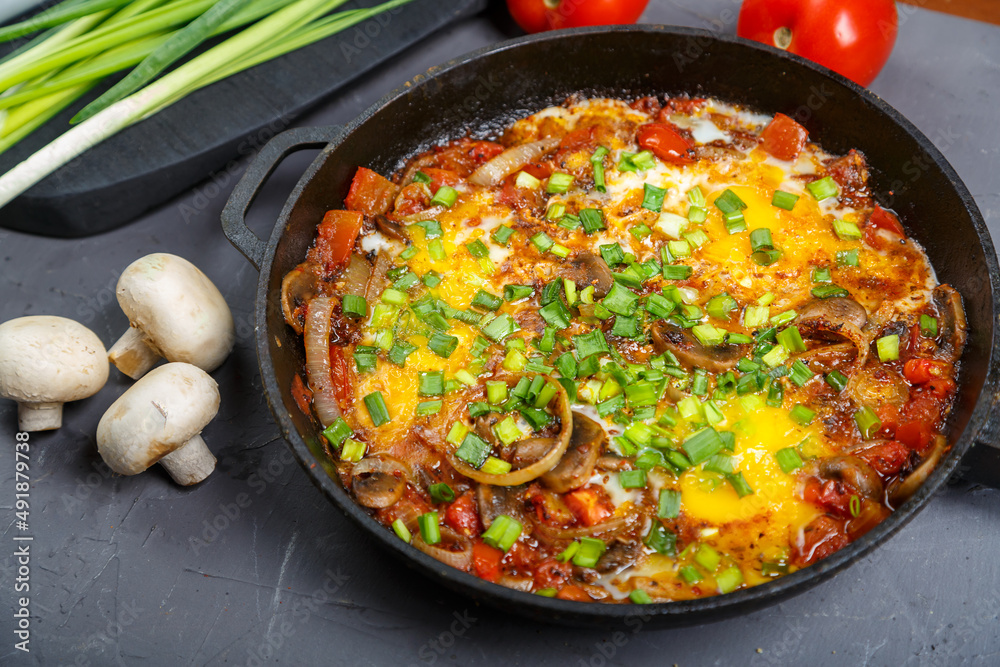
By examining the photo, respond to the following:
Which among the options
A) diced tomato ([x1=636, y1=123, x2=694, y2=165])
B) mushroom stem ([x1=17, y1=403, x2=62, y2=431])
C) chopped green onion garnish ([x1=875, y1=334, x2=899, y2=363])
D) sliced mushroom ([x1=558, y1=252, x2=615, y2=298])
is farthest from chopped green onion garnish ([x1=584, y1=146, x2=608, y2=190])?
mushroom stem ([x1=17, y1=403, x2=62, y2=431])

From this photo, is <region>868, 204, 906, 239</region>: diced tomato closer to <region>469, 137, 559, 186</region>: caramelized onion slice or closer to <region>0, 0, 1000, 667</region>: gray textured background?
<region>0, 0, 1000, 667</region>: gray textured background

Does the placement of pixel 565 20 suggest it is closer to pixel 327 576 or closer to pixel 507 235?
pixel 507 235

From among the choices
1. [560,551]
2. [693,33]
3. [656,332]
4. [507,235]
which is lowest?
[560,551]

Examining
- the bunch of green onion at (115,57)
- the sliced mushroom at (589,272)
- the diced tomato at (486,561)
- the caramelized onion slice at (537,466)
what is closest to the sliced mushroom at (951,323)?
the sliced mushroom at (589,272)

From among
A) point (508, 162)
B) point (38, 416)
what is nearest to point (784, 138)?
point (508, 162)

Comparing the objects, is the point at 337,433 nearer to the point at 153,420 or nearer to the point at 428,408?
the point at 428,408

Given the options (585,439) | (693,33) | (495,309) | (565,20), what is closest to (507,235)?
(495,309)
